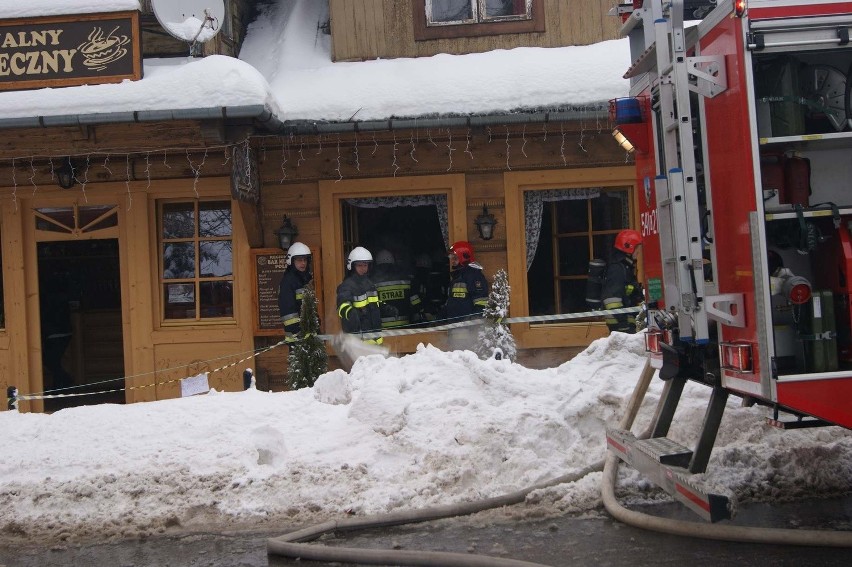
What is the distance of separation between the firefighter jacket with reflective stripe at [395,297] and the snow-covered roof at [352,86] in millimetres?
2154

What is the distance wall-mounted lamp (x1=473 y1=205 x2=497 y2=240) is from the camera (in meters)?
11.5

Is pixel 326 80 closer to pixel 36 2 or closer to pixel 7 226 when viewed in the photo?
pixel 36 2

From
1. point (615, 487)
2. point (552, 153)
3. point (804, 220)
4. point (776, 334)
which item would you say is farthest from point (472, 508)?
point (552, 153)

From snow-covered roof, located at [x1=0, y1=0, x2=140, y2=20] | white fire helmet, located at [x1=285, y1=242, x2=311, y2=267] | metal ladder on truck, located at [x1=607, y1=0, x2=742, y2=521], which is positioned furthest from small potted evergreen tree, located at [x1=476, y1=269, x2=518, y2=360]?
metal ladder on truck, located at [x1=607, y1=0, x2=742, y2=521]

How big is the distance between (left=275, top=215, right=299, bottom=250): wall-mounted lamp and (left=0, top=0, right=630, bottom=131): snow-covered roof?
1321 mm

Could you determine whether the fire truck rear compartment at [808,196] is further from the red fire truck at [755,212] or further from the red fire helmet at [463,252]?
the red fire helmet at [463,252]

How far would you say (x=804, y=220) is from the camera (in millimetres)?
4723

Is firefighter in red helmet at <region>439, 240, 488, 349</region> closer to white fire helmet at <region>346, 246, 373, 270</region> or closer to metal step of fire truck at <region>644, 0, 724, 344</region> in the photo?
white fire helmet at <region>346, 246, 373, 270</region>

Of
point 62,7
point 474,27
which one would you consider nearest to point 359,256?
point 474,27

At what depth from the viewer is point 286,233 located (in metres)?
11.5

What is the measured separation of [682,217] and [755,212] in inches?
16.3

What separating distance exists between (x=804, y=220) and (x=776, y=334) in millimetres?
586

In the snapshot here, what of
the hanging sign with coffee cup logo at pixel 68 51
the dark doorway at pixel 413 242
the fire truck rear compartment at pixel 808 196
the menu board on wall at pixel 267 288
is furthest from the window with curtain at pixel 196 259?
the fire truck rear compartment at pixel 808 196

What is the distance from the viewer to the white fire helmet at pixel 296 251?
36.6 feet
